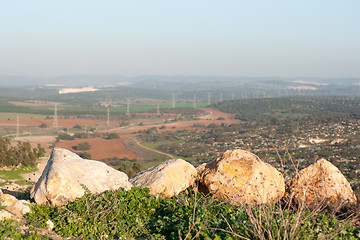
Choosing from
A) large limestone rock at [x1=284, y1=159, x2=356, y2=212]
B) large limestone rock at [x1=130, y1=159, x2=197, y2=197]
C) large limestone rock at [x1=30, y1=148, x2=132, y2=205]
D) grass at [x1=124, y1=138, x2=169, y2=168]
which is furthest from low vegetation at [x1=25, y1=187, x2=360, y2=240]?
grass at [x1=124, y1=138, x2=169, y2=168]

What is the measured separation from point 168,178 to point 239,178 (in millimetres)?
2127

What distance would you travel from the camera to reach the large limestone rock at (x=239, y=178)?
1051 centimetres

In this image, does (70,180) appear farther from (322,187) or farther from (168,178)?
(322,187)

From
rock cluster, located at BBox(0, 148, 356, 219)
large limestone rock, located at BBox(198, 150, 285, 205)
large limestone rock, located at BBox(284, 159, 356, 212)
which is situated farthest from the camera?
large limestone rock, located at BBox(284, 159, 356, 212)

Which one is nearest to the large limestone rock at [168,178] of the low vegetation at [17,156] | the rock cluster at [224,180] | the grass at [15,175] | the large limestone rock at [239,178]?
the rock cluster at [224,180]

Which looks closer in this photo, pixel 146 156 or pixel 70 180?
pixel 70 180

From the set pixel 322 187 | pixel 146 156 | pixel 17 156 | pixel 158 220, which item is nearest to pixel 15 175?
pixel 17 156

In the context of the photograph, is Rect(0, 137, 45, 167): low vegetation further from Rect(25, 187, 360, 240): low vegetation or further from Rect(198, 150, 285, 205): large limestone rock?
Rect(198, 150, 285, 205): large limestone rock

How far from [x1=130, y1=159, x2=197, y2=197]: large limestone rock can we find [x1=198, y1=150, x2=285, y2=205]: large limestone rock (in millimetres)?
537

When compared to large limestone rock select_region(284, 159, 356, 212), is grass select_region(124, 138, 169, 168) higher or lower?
lower

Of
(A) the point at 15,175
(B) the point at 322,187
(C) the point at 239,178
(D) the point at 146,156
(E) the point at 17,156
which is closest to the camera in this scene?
(C) the point at 239,178

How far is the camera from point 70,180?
9.58 m

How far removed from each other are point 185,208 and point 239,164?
292cm

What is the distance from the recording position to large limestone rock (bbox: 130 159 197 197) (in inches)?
416
